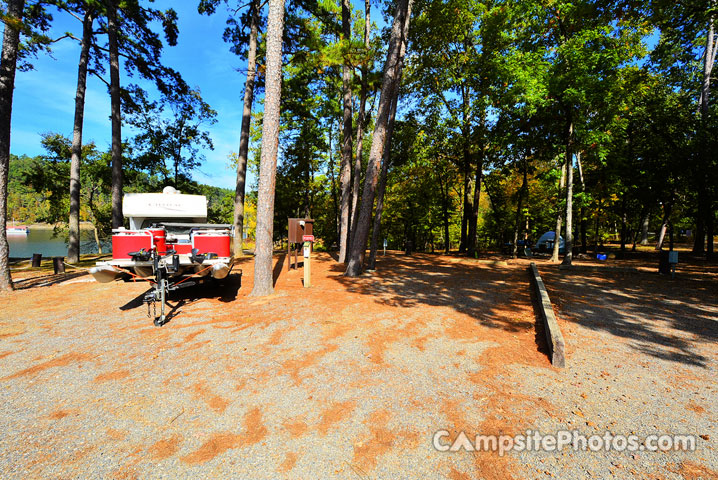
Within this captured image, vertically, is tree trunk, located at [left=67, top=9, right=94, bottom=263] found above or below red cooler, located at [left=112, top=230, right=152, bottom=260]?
above

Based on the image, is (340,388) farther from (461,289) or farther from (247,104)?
(247,104)

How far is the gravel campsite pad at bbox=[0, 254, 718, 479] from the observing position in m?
2.31

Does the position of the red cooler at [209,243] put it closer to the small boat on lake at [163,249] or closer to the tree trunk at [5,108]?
the small boat on lake at [163,249]

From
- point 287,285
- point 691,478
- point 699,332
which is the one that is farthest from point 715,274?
point 287,285

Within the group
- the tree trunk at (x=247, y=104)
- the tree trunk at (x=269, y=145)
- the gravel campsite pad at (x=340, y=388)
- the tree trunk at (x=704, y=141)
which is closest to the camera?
the gravel campsite pad at (x=340, y=388)

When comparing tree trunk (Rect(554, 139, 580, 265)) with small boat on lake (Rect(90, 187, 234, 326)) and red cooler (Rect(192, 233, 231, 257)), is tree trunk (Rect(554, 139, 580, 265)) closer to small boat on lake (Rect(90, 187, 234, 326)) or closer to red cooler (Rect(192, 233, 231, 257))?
small boat on lake (Rect(90, 187, 234, 326))

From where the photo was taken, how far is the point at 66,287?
27.7ft

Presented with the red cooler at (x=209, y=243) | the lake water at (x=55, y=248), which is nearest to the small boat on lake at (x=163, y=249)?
the red cooler at (x=209, y=243)

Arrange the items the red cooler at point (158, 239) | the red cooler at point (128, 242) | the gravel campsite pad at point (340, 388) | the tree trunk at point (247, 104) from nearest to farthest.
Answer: the gravel campsite pad at point (340, 388), the red cooler at point (128, 242), the red cooler at point (158, 239), the tree trunk at point (247, 104)

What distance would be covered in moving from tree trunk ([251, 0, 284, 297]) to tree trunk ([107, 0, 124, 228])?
9.56 m

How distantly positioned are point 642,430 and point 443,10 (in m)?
17.1

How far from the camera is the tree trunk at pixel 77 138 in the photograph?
13.7 meters

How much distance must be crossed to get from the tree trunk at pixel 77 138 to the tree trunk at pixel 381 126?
13720 millimetres

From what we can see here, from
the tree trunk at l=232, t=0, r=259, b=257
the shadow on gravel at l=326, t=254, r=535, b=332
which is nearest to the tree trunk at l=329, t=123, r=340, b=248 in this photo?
the tree trunk at l=232, t=0, r=259, b=257
